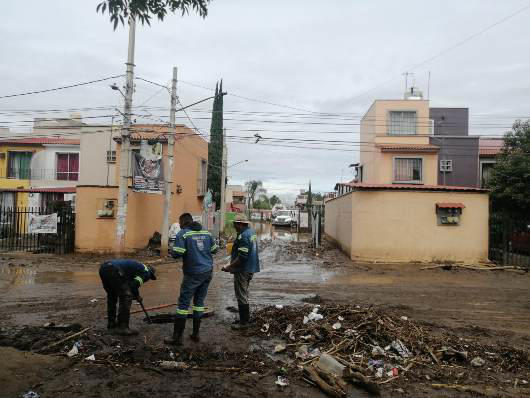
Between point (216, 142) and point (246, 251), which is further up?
point (216, 142)

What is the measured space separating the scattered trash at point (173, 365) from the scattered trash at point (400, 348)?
281 cm

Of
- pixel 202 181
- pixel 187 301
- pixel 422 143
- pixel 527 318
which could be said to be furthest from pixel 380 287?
pixel 422 143

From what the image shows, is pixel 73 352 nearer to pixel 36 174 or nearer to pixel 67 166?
pixel 67 166

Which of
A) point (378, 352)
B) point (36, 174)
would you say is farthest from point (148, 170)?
point (36, 174)

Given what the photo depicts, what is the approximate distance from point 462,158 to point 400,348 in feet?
89.4

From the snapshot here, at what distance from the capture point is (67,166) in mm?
31156

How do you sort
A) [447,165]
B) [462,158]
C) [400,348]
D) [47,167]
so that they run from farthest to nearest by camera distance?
[47,167], [447,165], [462,158], [400,348]

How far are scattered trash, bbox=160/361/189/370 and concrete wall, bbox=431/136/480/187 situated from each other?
28533mm

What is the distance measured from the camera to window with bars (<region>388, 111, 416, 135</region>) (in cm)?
2958

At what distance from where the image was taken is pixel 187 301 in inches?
251

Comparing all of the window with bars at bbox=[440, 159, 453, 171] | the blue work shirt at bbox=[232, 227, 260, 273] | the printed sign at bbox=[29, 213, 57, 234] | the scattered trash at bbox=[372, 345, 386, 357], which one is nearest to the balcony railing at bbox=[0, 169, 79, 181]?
the printed sign at bbox=[29, 213, 57, 234]

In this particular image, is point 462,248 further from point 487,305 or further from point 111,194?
point 111,194

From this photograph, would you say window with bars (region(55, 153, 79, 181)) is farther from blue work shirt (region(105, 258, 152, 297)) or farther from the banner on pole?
blue work shirt (region(105, 258, 152, 297))

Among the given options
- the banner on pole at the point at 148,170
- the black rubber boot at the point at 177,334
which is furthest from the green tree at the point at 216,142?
the black rubber boot at the point at 177,334
